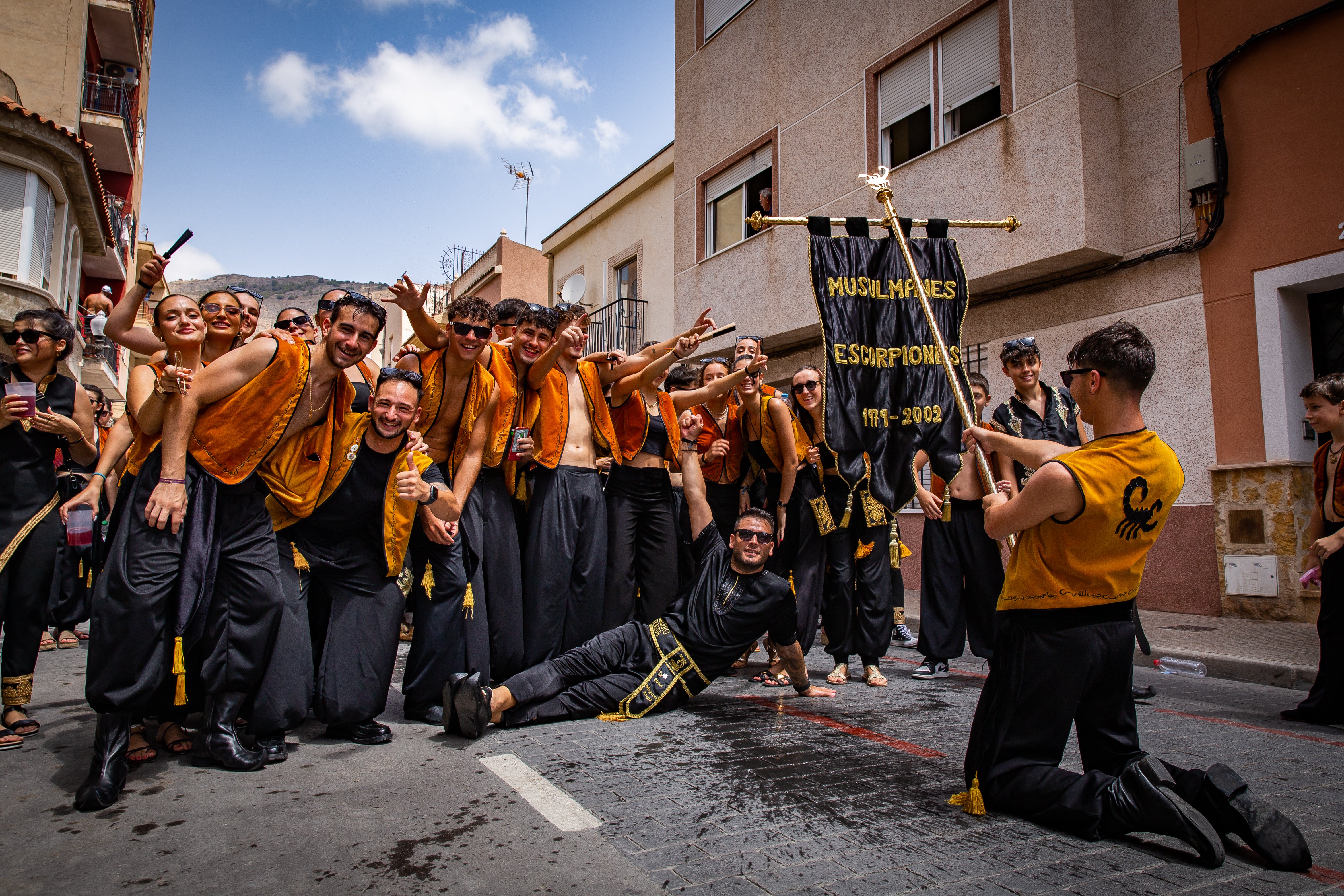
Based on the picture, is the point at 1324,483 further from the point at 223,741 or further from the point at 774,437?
the point at 223,741

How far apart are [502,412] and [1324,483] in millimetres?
A: 4275

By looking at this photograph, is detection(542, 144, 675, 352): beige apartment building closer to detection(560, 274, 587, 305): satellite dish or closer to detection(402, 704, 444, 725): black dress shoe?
detection(560, 274, 587, 305): satellite dish

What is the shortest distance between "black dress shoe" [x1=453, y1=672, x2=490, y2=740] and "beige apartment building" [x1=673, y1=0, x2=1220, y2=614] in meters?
6.97

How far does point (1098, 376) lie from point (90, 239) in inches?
806

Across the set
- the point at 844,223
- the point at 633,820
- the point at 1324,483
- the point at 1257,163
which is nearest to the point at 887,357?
the point at 844,223

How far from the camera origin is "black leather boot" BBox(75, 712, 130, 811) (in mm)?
2623

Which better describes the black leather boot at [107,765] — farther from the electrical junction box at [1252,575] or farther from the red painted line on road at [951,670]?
the electrical junction box at [1252,575]

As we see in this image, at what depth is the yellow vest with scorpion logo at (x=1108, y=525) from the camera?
8.16ft

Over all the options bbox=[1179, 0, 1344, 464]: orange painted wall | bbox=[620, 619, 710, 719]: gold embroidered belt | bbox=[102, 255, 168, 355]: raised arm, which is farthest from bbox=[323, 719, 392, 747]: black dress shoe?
bbox=[1179, 0, 1344, 464]: orange painted wall

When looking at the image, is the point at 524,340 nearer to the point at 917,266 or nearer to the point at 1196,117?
the point at 917,266

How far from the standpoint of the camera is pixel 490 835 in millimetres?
2373

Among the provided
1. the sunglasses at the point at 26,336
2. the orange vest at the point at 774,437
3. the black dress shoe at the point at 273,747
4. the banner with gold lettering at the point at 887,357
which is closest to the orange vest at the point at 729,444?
the orange vest at the point at 774,437

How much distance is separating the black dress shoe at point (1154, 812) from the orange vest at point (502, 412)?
3.08 meters

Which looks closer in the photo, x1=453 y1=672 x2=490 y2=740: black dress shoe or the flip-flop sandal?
x1=453 y1=672 x2=490 y2=740: black dress shoe
